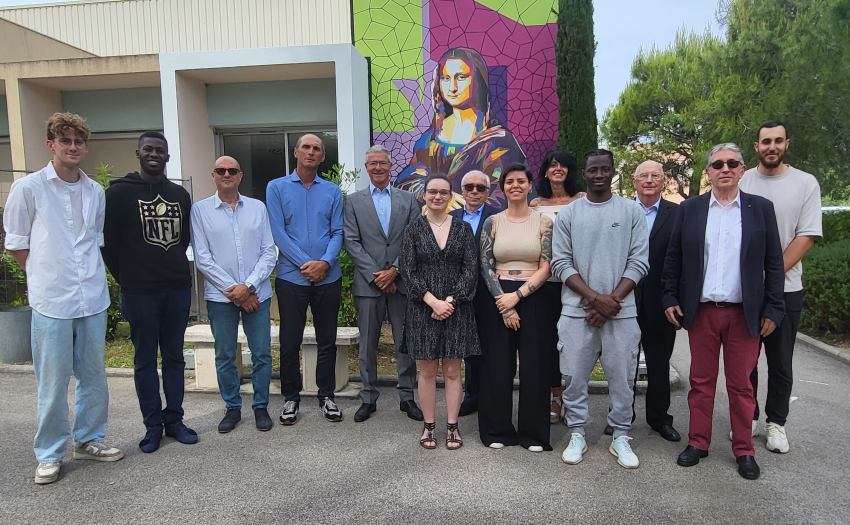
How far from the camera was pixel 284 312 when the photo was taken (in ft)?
14.8

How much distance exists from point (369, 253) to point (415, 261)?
2.43ft

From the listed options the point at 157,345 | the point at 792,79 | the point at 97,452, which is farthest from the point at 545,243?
the point at 792,79

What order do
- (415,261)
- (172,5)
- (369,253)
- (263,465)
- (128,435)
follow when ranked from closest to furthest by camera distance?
1. (263,465)
2. (415,261)
3. (128,435)
4. (369,253)
5. (172,5)

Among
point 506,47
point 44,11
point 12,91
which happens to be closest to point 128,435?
point 506,47

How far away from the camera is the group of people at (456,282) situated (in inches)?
139

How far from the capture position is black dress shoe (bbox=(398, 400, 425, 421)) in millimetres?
4598

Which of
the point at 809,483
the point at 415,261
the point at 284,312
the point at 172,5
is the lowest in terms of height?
the point at 809,483

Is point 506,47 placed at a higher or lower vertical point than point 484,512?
higher

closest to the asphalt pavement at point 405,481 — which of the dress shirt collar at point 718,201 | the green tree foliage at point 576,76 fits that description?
the dress shirt collar at point 718,201

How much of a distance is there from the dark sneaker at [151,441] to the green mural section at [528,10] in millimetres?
7832

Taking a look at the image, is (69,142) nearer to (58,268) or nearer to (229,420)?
(58,268)

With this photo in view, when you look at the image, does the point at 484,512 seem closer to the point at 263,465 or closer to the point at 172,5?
the point at 263,465

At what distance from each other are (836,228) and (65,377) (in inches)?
468

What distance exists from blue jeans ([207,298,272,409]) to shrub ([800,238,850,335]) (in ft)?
23.0
